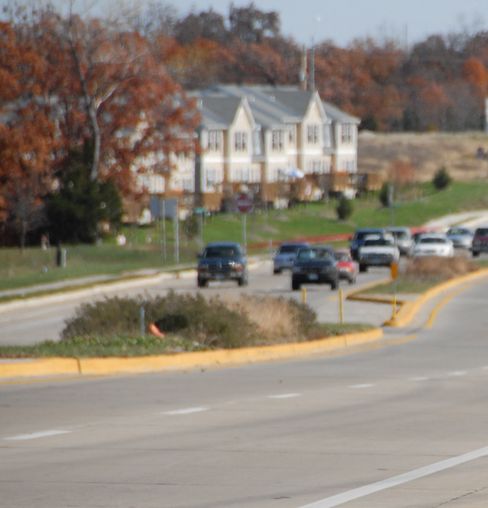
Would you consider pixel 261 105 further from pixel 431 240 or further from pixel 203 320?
pixel 203 320

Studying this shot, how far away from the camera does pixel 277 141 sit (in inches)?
4434

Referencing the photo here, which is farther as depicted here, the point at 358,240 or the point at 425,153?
the point at 425,153

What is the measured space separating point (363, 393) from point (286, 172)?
291 feet

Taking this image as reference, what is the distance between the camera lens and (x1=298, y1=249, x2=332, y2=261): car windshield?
2110 inches

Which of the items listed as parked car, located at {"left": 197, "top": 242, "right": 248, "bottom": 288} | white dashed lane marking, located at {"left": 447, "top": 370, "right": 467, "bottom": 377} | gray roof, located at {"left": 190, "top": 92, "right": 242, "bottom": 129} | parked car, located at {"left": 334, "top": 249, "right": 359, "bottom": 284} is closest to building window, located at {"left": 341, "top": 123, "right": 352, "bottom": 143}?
gray roof, located at {"left": 190, "top": 92, "right": 242, "bottom": 129}

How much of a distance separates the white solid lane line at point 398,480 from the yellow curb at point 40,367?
938 cm

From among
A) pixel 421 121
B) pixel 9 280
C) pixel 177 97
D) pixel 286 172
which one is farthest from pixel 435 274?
pixel 421 121

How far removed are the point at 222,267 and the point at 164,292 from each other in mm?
4779

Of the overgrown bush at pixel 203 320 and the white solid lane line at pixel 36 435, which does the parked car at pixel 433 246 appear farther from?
the white solid lane line at pixel 36 435

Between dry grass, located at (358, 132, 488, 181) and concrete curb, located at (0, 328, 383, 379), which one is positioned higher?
dry grass, located at (358, 132, 488, 181)

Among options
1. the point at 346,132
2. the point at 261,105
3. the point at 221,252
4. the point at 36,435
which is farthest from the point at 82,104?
the point at 36,435

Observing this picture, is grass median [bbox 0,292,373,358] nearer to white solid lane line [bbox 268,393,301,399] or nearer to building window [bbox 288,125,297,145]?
white solid lane line [bbox 268,393,301,399]

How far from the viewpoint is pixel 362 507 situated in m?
10.4

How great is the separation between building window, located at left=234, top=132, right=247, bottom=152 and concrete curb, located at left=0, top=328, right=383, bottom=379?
76.4 m
